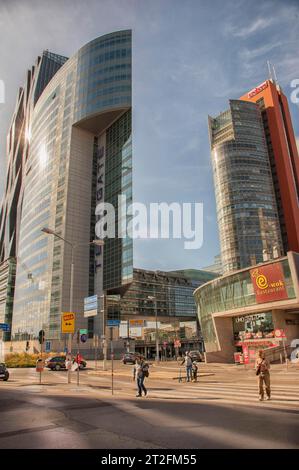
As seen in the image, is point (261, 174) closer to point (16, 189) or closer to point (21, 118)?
point (16, 189)

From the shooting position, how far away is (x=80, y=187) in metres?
95.9

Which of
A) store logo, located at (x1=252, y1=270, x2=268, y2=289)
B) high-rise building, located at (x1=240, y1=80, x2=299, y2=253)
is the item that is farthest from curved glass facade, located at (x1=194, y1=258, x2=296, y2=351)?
high-rise building, located at (x1=240, y1=80, x2=299, y2=253)

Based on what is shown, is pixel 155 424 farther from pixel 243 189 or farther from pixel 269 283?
pixel 243 189

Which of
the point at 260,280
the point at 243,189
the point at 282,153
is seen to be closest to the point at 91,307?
the point at 260,280

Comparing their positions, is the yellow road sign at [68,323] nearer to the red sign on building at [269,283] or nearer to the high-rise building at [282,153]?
the red sign on building at [269,283]

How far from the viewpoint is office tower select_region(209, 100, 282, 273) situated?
103500 millimetres

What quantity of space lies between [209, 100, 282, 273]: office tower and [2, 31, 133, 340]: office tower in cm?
3733

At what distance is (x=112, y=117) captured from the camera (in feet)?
316

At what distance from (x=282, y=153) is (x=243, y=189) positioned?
19082 mm

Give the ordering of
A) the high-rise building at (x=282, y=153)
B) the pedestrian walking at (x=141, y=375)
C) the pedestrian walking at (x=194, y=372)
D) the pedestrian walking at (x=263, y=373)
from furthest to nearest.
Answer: the high-rise building at (x=282, y=153)
the pedestrian walking at (x=194, y=372)
the pedestrian walking at (x=141, y=375)
the pedestrian walking at (x=263, y=373)

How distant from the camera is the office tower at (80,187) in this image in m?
86.6

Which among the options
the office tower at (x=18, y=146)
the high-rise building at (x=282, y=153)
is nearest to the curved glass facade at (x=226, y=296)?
the high-rise building at (x=282, y=153)

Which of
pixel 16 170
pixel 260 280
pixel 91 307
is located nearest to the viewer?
pixel 91 307

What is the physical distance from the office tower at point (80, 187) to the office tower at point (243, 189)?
3733cm
